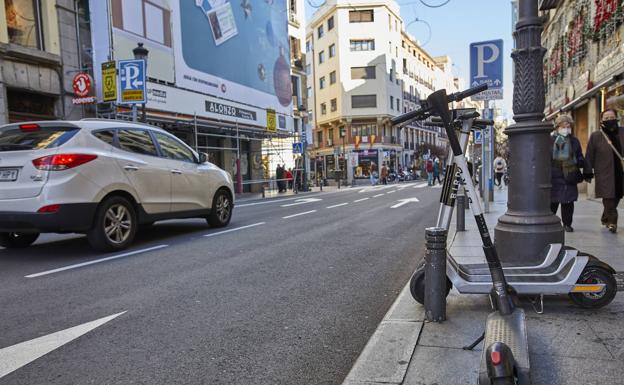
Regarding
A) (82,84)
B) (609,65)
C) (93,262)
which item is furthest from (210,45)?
(93,262)

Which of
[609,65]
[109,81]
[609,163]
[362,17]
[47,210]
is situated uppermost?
[362,17]

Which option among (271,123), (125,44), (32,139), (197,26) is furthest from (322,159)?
(32,139)

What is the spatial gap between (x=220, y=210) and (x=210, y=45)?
15196mm

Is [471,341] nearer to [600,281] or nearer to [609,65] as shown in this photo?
[600,281]

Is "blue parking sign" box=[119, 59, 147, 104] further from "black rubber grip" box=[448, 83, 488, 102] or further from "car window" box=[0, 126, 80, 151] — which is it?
"black rubber grip" box=[448, 83, 488, 102]

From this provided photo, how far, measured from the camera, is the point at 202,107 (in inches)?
774

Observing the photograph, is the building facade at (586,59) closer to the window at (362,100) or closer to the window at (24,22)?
the window at (24,22)

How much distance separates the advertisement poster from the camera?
64.9ft

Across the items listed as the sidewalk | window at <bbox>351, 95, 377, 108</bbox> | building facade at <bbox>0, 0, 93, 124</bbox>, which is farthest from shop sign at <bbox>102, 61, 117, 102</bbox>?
window at <bbox>351, 95, 377, 108</bbox>

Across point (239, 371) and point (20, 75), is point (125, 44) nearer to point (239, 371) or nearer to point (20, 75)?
point (20, 75)

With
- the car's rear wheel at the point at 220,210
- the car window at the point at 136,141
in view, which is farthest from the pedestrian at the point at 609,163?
the car window at the point at 136,141

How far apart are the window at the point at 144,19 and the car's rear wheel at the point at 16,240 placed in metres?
11.4

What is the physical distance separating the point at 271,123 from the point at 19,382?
23.5 metres

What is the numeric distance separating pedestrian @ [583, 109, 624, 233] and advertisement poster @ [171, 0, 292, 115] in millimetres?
A: 16281
